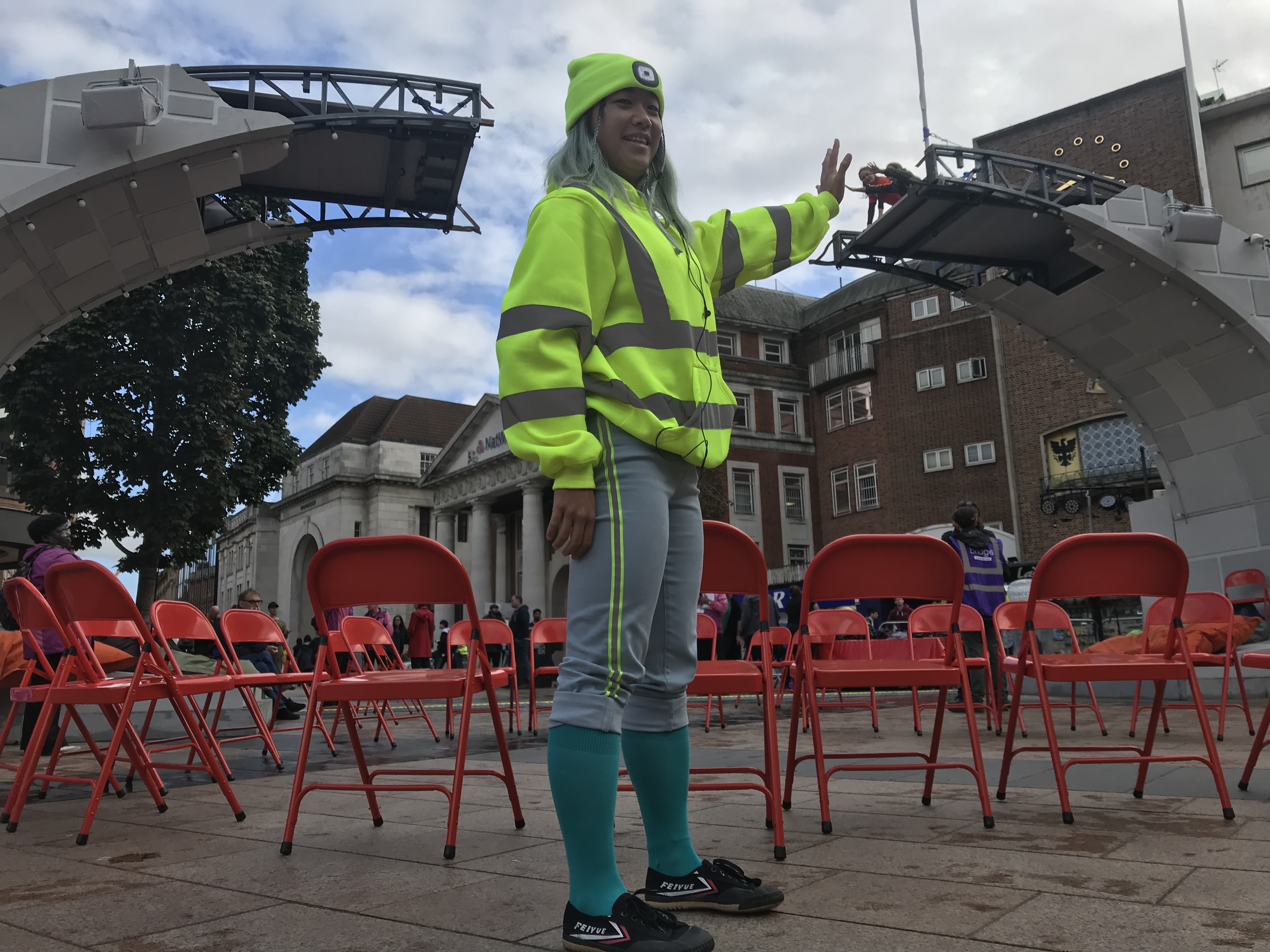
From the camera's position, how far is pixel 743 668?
137 inches

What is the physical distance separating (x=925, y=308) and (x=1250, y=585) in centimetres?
2938

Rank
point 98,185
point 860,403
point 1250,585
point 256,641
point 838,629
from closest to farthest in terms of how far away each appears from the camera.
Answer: point 256,641 → point 838,629 → point 98,185 → point 1250,585 → point 860,403

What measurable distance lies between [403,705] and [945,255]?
10.3 m

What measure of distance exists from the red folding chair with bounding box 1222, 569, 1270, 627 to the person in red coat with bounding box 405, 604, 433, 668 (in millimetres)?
11772

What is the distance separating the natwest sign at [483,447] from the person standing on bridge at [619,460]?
43.4 m

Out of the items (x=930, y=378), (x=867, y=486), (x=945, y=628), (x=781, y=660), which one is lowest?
(x=781, y=660)

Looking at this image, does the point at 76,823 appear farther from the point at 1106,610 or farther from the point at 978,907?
the point at 1106,610

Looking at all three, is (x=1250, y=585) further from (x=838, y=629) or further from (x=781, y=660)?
(x=838, y=629)

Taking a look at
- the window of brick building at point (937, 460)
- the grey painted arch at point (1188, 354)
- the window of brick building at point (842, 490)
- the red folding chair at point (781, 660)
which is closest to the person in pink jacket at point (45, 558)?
the red folding chair at point (781, 660)

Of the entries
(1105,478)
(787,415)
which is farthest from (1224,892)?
(787,415)

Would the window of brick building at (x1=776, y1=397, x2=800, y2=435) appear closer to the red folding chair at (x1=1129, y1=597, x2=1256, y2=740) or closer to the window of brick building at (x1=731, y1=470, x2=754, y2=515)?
the window of brick building at (x1=731, y1=470, x2=754, y2=515)

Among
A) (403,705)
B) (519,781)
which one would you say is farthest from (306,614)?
(519,781)

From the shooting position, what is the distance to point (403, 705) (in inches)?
576

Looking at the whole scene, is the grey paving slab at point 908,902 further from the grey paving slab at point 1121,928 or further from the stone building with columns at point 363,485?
the stone building with columns at point 363,485
